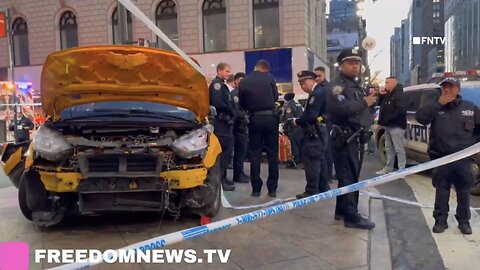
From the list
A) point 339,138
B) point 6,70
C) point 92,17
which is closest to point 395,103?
point 339,138

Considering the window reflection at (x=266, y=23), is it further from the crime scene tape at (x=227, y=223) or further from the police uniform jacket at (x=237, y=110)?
the crime scene tape at (x=227, y=223)

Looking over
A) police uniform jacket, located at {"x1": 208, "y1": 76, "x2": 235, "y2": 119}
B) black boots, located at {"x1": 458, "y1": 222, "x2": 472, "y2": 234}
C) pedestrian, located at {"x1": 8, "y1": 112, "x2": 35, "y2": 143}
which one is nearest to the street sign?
pedestrian, located at {"x1": 8, "y1": 112, "x2": 35, "y2": 143}

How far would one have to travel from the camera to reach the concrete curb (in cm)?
448

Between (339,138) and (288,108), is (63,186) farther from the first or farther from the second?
(288,108)

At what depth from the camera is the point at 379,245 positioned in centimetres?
499

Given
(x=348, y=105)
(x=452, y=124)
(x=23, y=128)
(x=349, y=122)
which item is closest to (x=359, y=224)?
(x=349, y=122)

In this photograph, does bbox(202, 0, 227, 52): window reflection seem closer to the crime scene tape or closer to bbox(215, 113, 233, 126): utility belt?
bbox(215, 113, 233, 126): utility belt

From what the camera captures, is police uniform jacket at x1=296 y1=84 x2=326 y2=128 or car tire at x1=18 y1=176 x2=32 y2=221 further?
police uniform jacket at x1=296 y1=84 x2=326 y2=128

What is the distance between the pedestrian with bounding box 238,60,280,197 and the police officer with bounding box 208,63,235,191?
0.39 m

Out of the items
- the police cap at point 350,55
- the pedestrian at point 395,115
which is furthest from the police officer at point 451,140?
the pedestrian at point 395,115

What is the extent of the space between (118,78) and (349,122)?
98.6 inches

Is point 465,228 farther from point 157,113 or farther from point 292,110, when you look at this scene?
point 292,110

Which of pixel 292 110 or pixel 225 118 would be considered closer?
pixel 225 118

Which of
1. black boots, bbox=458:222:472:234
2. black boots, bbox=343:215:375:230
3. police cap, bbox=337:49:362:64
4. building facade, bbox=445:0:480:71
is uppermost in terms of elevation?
building facade, bbox=445:0:480:71
